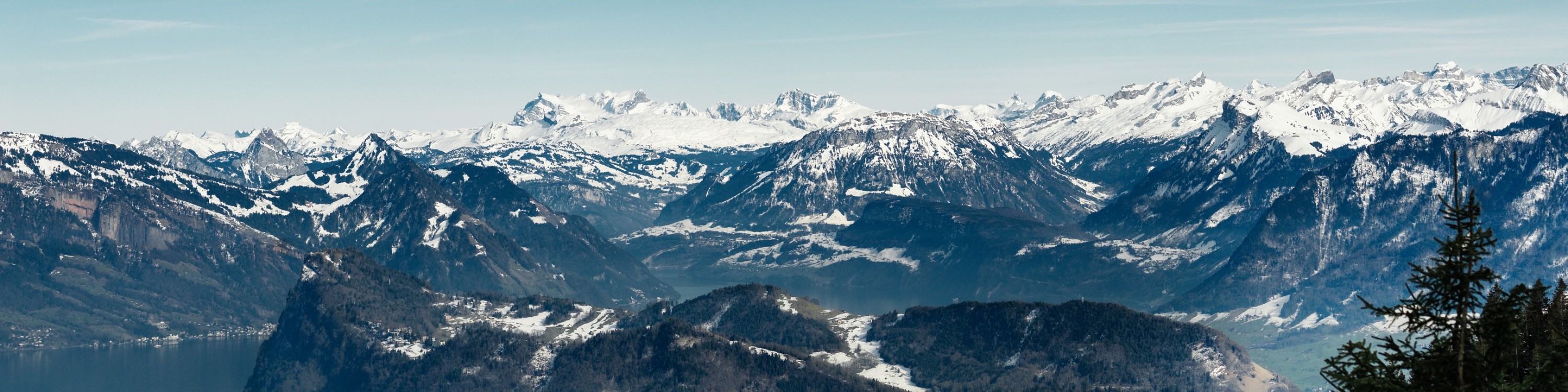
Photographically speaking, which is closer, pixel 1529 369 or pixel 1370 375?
pixel 1370 375

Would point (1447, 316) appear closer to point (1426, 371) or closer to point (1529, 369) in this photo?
point (1426, 371)

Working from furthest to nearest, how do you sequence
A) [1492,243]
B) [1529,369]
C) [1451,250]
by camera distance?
[1529,369] → [1451,250] → [1492,243]

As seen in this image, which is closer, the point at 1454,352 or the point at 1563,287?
the point at 1454,352

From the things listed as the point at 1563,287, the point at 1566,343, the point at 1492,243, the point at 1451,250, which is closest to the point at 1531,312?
the point at 1563,287

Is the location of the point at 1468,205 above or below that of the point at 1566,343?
above

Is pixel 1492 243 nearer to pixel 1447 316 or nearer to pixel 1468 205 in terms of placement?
pixel 1468 205

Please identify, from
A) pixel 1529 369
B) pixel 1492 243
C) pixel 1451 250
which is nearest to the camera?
pixel 1492 243

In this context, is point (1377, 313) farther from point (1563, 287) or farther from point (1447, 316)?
point (1563, 287)

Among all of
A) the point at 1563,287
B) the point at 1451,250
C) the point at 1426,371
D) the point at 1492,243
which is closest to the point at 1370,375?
the point at 1426,371

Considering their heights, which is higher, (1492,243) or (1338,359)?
(1492,243)
